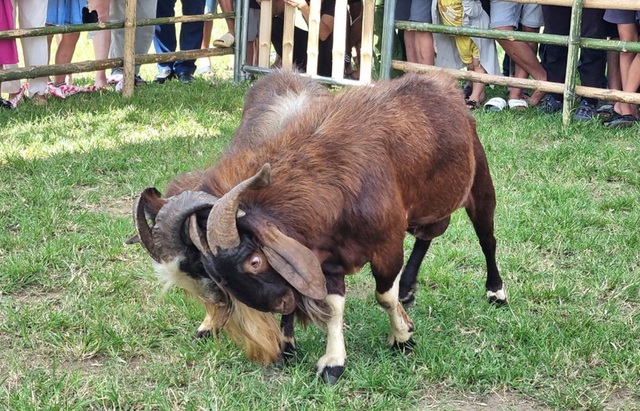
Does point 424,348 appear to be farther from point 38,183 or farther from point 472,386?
point 38,183

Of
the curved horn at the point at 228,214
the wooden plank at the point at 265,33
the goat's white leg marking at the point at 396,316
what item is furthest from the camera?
the wooden plank at the point at 265,33

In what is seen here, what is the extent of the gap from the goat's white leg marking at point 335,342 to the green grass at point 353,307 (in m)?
0.10

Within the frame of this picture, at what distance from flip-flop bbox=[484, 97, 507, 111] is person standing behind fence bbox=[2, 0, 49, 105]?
4487 mm

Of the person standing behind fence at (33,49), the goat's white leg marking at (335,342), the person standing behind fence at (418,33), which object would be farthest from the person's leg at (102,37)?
the goat's white leg marking at (335,342)

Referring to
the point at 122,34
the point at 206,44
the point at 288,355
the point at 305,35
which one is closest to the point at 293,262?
the point at 288,355

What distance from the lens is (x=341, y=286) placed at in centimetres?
434

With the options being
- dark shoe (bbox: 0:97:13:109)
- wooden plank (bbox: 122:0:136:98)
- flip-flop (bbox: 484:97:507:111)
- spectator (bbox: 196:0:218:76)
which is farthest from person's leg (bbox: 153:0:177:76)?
flip-flop (bbox: 484:97:507:111)

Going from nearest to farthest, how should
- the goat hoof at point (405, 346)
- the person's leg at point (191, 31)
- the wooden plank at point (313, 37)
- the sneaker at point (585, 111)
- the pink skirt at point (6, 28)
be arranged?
the goat hoof at point (405, 346) → the sneaker at point (585, 111) → the pink skirt at point (6, 28) → the wooden plank at point (313, 37) → the person's leg at point (191, 31)

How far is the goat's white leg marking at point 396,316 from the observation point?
4543 mm

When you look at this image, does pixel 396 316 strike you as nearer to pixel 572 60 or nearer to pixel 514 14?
pixel 572 60

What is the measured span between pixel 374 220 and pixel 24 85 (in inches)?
263

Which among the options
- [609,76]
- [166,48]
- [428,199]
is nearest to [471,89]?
[609,76]

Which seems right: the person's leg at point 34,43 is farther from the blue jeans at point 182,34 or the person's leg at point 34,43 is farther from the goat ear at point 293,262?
the goat ear at point 293,262

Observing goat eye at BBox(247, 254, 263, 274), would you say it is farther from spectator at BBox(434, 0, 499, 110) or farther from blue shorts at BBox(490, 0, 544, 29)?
blue shorts at BBox(490, 0, 544, 29)
